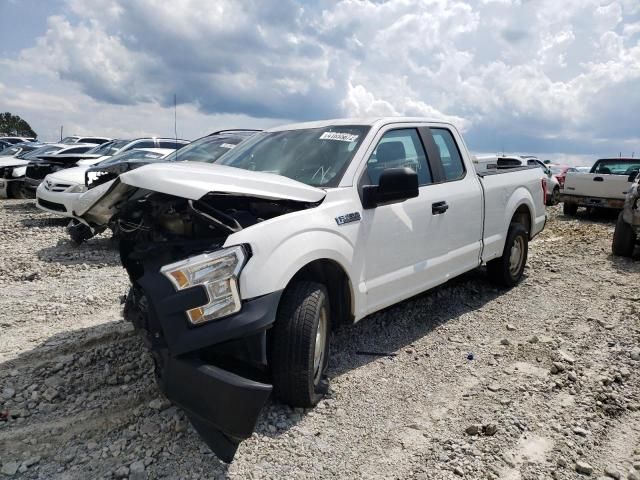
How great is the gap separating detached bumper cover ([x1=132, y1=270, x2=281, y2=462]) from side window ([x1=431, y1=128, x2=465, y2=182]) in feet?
8.76

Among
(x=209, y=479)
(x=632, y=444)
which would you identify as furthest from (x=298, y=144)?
(x=632, y=444)

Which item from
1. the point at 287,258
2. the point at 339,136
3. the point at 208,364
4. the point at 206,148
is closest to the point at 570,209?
the point at 206,148

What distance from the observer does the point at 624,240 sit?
311 inches

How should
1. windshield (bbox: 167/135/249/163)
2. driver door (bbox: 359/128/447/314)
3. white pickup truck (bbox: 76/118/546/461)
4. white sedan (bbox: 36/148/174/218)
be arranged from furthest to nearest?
white sedan (bbox: 36/148/174/218) < windshield (bbox: 167/135/249/163) < driver door (bbox: 359/128/447/314) < white pickup truck (bbox: 76/118/546/461)

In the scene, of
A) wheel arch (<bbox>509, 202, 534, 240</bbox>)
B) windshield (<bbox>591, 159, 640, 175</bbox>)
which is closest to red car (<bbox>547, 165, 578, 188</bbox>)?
windshield (<bbox>591, 159, 640, 175</bbox>)

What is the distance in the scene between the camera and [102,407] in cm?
324

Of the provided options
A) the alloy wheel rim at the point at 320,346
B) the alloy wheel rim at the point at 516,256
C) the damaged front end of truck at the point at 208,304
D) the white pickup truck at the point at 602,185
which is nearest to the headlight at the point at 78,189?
the damaged front end of truck at the point at 208,304

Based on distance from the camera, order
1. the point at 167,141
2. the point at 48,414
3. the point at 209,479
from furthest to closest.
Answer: the point at 167,141
the point at 48,414
the point at 209,479

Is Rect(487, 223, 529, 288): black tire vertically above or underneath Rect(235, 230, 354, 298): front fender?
underneath

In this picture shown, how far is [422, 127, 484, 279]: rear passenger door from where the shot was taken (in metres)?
4.61

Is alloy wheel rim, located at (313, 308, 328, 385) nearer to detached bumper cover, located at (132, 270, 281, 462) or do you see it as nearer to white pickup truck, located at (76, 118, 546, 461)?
white pickup truck, located at (76, 118, 546, 461)

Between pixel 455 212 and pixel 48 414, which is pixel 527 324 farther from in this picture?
pixel 48 414

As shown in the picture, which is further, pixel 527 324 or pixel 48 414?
pixel 527 324

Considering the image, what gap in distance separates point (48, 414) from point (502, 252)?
15.1 ft
